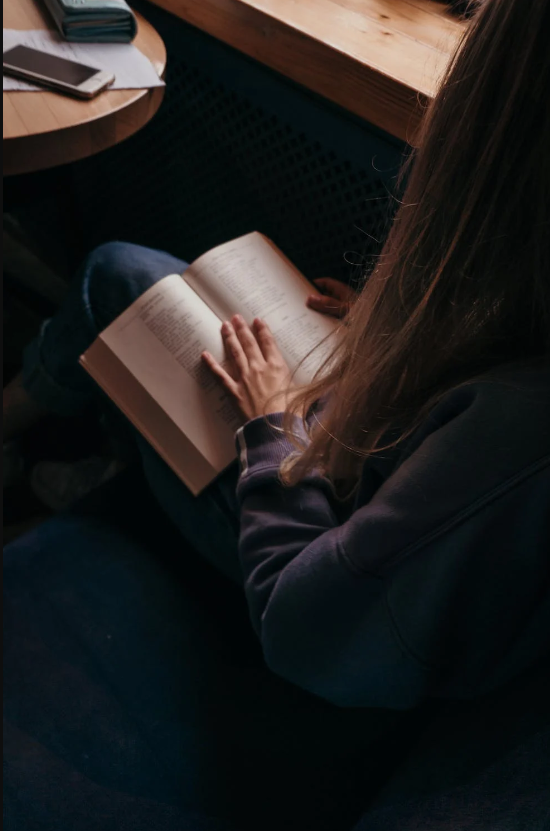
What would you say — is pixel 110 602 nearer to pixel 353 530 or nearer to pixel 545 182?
pixel 353 530

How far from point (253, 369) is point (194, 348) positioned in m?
0.09

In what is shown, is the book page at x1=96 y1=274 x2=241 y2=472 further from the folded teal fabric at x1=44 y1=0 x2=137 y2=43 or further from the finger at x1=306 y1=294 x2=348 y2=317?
the folded teal fabric at x1=44 y1=0 x2=137 y2=43

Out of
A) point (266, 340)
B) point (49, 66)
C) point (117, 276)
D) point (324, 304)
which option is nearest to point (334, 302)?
point (324, 304)

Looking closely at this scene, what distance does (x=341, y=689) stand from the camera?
551 millimetres

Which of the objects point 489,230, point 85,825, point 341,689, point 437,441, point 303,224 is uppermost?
point 489,230

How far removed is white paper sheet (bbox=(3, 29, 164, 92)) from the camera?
3.06 ft

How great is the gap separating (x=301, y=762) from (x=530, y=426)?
15.9 inches

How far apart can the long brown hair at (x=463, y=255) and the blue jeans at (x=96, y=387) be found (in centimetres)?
14

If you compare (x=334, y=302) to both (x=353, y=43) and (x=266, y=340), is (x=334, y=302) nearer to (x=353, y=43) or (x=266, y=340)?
(x=266, y=340)

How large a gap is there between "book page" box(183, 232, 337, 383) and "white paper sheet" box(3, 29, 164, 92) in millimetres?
264

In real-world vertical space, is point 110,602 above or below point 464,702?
below

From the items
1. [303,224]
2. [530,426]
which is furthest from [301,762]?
[303,224]

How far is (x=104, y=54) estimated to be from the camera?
979mm

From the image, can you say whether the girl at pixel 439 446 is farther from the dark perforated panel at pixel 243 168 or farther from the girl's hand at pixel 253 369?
the dark perforated panel at pixel 243 168
